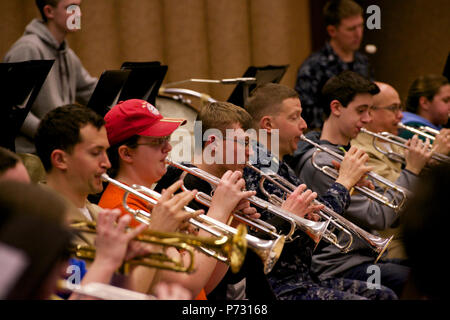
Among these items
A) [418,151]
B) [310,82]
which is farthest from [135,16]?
[418,151]

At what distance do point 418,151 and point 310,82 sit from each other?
132 centimetres

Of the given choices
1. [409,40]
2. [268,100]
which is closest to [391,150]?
[268,100]

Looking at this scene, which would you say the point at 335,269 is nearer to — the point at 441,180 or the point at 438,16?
the point at 441,180

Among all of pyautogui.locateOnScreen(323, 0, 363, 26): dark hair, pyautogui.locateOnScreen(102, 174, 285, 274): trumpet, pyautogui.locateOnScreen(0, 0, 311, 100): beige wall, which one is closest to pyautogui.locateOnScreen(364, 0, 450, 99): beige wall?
pyautogui.locateOnScreen(0, 0, 311, 100): beige wall

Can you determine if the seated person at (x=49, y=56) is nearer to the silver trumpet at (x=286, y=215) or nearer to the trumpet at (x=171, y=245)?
the silver trumpet at (x=286, y=215)

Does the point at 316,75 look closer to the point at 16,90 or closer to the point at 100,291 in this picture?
the point at 16,90

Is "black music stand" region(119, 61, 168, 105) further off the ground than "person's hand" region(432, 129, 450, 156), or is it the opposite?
"black music stand" region(119, 61, 168, 105)

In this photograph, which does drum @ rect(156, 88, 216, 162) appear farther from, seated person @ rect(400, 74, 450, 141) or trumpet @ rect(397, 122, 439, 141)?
seated person @ rect(400, 74, 450, 141)

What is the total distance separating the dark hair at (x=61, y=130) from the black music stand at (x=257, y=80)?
1361 millimetres

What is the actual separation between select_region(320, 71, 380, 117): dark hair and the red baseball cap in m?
1.34

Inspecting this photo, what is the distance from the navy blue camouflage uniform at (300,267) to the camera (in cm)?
256

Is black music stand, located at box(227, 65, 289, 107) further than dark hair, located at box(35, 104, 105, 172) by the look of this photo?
Yes

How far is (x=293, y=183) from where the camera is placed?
2857 millimetres

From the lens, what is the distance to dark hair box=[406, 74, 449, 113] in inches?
176
